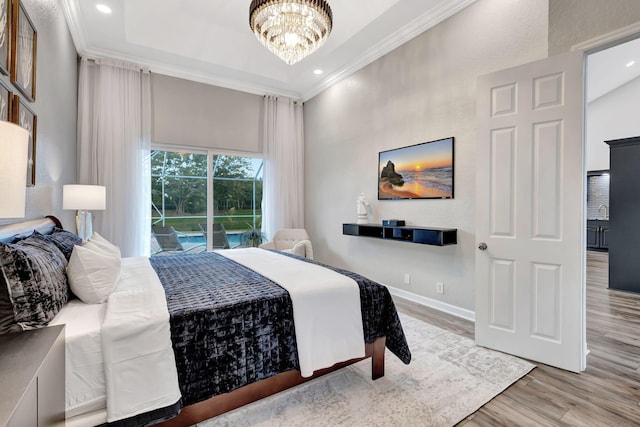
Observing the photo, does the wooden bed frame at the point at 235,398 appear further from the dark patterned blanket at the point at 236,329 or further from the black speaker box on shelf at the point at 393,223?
the black speaker box on shelf at the point at 393,223

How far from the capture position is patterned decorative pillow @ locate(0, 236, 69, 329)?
1.21m

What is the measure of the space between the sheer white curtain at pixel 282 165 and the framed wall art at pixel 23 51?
340 centimetres

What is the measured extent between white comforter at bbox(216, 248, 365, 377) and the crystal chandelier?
2003 mm

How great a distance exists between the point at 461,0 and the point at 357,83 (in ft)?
5.54

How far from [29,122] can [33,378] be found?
6.53 feet

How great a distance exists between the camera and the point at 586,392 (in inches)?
76.0

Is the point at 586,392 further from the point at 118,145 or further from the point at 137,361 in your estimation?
the point at 118,145

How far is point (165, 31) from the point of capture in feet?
13.0

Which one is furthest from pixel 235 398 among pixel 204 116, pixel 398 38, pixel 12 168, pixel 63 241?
pixel 204 116

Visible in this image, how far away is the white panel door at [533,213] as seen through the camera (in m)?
2.16

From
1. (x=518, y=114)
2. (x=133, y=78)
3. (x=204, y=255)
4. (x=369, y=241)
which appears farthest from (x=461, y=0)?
(x=133, y=78)

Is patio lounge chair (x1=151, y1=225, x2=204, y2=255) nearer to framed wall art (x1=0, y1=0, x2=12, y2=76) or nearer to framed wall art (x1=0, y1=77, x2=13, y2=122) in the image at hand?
framed wall art (x1=0, y1=77, x2=13, y2=122)

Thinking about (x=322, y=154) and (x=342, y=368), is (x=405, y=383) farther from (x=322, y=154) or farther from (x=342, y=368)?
(x=322, y=154)

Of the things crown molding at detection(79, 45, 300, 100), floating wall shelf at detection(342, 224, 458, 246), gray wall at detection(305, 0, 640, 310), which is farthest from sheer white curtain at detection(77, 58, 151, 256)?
floating wall shelf at detection(342, 224, 458, 246)
